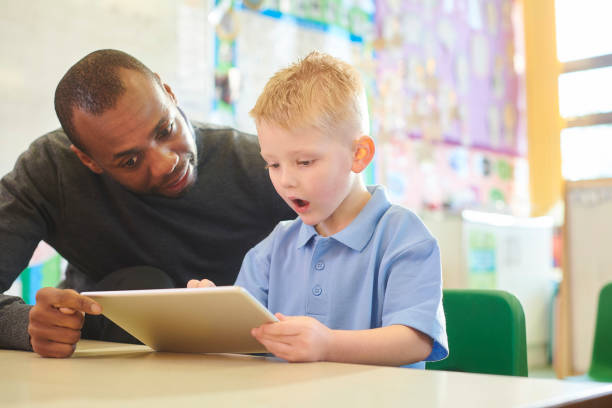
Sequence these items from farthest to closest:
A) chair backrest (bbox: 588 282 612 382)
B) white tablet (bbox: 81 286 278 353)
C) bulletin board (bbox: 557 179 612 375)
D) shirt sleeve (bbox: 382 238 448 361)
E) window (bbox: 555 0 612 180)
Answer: window (bbox: 555 0 612 180), bulletin board (bbox: 557 179 612 375), chair backrest (bbox: 588 282 612 382), shirt sleeve (bbox: 382 238 448 361), white tablet (bbox: 81 286 278 353)

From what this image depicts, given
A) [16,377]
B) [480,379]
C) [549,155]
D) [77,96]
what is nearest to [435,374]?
[480,379]

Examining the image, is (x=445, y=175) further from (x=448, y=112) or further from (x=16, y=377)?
(x=16, y=377)

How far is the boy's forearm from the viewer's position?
833 millimetres

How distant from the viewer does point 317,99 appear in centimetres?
101

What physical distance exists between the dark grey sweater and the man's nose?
0.16 m

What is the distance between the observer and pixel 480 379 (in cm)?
64

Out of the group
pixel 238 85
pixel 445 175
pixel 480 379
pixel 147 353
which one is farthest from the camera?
Answer: pixel 445 175

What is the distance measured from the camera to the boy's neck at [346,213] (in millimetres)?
1083

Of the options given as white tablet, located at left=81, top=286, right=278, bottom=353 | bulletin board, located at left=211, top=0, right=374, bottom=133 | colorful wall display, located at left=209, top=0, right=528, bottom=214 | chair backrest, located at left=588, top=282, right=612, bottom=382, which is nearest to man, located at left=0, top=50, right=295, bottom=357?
white tablet, located at left=81, top=286, right=278, bottom=353

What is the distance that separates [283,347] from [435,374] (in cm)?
20

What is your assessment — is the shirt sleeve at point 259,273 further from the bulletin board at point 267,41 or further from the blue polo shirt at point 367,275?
the bulletin board at point 267,41

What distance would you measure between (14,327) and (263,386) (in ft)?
2.01

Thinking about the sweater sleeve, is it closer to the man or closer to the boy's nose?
the man

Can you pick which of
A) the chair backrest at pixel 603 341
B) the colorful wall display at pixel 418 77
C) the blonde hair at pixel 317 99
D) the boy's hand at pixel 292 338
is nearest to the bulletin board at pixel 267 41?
the colorful wall display at pixel 418 77
